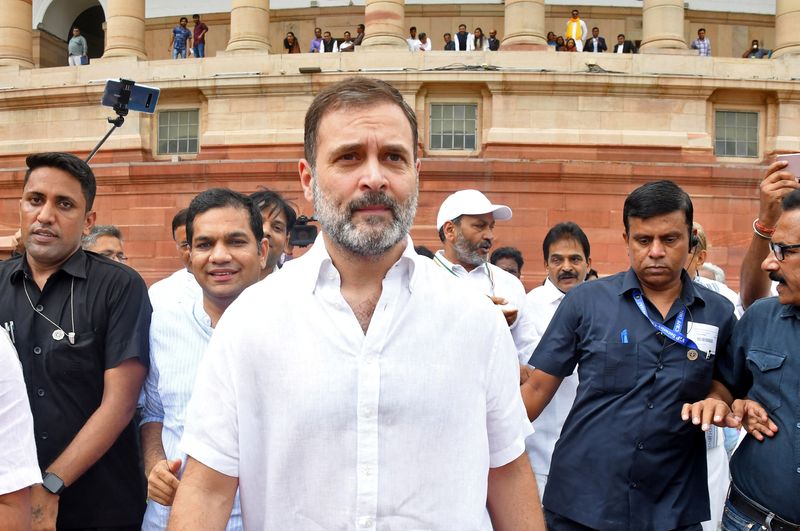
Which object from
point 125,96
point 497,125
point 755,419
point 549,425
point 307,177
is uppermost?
point 497,125

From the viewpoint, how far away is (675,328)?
4.15m

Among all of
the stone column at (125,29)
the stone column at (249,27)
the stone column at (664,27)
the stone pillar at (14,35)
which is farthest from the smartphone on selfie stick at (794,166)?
the stone pillar at (14,35)

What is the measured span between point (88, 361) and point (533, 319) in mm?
3521

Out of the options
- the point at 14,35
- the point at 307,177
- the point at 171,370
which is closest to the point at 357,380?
the point at 307,177

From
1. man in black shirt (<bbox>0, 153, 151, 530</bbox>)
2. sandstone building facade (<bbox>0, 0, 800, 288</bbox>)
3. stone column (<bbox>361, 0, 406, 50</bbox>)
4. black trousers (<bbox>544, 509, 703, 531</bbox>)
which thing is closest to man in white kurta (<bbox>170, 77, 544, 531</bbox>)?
man in black shirt (<bbox>0, 153, 151, 530</bbox>)

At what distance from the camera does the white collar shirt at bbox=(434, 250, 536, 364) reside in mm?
5746

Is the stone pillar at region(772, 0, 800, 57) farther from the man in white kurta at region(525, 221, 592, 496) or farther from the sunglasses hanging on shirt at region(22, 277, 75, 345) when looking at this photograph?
the sunglasses hanging on shirt at region(22, 277, 75, 345)

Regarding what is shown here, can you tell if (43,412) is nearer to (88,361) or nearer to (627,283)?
(88,361)

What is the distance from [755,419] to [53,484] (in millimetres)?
3028

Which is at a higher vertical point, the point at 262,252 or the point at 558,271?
the point at 262,252

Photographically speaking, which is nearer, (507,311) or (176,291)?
(176,291)

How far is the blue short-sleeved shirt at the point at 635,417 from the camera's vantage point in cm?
407

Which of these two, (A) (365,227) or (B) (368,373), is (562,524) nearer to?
(B) (368,373)

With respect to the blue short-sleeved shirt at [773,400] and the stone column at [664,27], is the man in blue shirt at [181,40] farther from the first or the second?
the blue short-sleeved shirt at [773,400]
